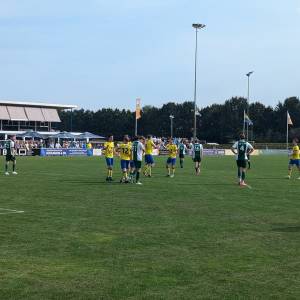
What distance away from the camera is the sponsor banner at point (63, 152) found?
65688 millimetres

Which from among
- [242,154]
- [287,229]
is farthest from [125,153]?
[287,229]

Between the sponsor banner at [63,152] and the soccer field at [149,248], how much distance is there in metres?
49.9

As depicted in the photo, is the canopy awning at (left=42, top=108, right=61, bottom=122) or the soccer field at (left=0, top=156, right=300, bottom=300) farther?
the canopy awning at (left=42, top=108, right=61, bottom=122)

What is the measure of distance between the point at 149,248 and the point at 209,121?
12011 cm

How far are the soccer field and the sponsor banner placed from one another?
4985 centimetres

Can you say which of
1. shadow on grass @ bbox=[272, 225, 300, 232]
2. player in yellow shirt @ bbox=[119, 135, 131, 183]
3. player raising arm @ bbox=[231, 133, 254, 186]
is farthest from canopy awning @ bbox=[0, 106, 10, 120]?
shadow on grass @ bbox=[272, 225, 300, 232]

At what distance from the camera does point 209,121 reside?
420 feet

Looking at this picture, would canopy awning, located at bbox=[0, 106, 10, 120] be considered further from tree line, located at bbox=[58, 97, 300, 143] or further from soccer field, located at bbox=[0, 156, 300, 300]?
soccer field, located at bbox=[0, 156, 300, 300]

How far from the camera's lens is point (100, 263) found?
786cm

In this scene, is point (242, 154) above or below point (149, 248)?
above

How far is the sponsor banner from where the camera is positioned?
216 feet

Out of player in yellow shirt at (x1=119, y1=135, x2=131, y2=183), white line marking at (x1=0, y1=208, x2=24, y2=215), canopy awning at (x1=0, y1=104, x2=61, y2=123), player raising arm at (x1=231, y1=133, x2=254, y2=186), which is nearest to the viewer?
white line marking at (x1=0, y1=208, x2=24, y2=215)

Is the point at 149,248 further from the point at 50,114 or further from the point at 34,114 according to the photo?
the point at 50,114

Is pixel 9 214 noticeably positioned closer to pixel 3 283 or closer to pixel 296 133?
pixel 3 283
